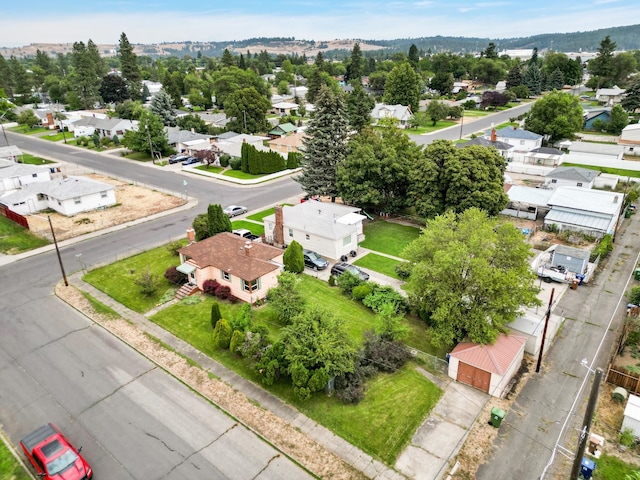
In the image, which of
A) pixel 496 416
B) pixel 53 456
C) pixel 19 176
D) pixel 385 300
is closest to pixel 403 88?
pixel 19 176

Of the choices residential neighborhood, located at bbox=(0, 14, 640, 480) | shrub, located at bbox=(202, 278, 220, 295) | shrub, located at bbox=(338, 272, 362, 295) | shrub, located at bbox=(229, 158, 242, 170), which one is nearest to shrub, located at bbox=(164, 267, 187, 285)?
residential neighborhood, located at bbox=(0, 14, 640, 480)

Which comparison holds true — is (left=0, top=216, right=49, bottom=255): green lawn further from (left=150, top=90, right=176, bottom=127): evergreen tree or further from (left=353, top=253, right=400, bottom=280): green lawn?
(left=150, top=90, right=176, bottom=127): evergreen tree

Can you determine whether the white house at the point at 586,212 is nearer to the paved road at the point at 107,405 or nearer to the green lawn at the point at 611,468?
the green lawn at the point at 611,468

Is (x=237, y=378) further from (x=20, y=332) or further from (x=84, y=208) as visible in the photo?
(x=84, y=208)

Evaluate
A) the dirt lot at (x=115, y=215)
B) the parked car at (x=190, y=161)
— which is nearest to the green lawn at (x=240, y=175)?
the parked car at (x=190, y=161)

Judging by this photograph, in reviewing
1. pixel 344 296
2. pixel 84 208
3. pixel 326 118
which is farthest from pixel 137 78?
pixel 344 296

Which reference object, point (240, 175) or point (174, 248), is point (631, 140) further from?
point (174, 248)
